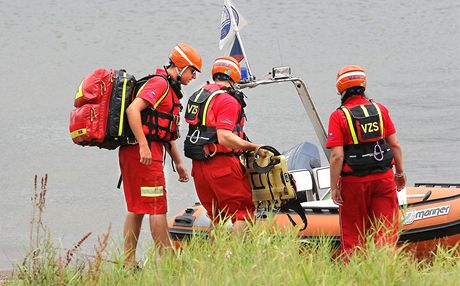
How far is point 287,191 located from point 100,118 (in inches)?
48.2

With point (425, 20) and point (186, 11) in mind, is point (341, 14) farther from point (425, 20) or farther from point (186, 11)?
point (186, 11)

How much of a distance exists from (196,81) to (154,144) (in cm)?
1142

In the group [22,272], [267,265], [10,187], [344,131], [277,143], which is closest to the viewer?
[267,265]

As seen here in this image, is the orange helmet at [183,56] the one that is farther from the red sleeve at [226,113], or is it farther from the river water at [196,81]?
the river water at [196,81]

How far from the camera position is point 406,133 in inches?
582

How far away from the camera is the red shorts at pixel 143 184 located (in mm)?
6246

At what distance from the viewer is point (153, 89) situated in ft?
20.1

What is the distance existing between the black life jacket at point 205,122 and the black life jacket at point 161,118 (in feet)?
0.32

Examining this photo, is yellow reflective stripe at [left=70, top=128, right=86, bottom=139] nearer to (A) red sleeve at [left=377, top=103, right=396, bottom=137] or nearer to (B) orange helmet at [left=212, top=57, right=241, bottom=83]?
(B) orange helmet at [left=212, top=57, right=241, bottom=83]

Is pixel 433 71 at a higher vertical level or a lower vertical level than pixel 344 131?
higher

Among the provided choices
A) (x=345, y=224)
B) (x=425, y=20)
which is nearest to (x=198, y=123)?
(x=345, y=224)

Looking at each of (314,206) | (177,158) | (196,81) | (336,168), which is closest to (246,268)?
(336,168)

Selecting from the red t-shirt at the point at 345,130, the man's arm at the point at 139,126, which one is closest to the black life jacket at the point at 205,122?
the man's arm at the point at 139,126

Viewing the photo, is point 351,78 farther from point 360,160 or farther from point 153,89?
point 153,89
